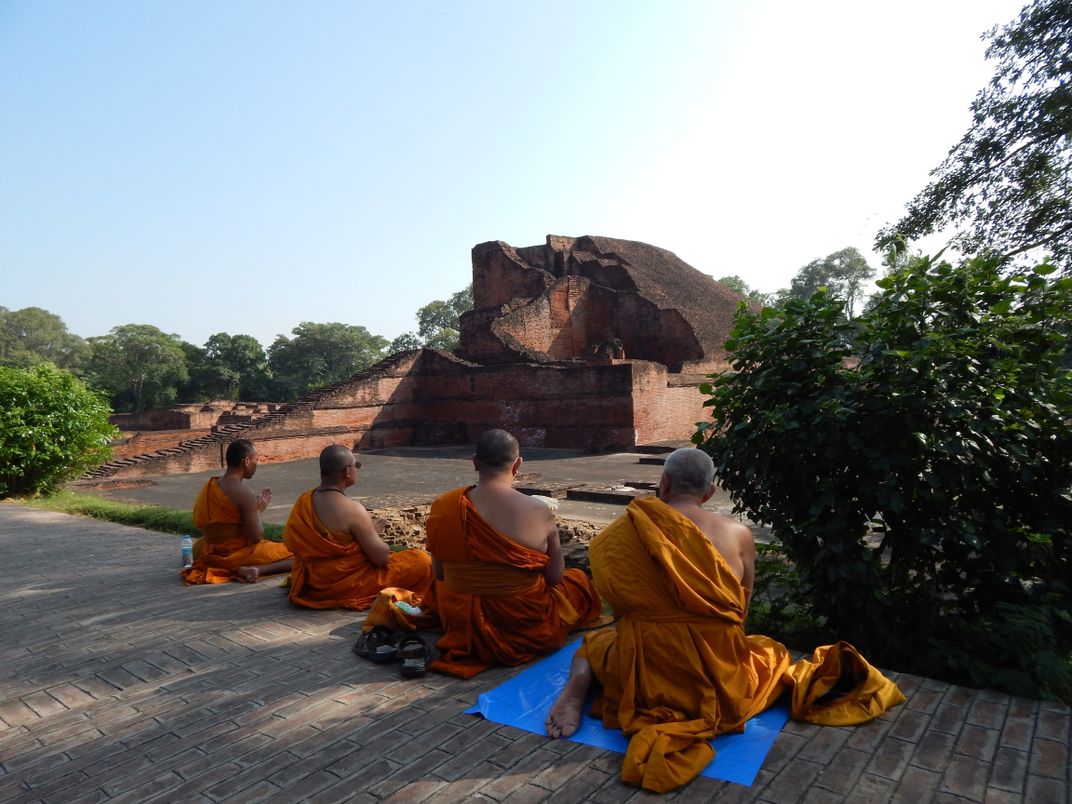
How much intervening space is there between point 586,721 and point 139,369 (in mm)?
40167

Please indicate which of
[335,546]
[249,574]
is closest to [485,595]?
[335,546]

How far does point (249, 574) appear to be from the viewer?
480 centimetres

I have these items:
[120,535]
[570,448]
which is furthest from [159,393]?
[120,535]

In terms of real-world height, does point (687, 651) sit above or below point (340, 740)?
above

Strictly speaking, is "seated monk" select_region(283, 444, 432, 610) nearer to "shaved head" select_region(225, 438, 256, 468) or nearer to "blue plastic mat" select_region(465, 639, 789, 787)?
"shaved head" select_region(225, 438, 256, 468)

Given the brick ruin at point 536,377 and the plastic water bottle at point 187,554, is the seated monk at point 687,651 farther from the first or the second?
the brick ruin at point 536,377

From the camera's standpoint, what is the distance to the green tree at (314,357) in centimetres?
4125

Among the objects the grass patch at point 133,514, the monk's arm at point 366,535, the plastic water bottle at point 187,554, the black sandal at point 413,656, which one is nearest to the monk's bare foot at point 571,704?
the black sandal at point 413,656

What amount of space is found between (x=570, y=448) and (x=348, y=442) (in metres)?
6.52

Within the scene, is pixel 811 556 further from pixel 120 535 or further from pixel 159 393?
pixel 159 393

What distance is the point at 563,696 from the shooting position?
8.30 feet

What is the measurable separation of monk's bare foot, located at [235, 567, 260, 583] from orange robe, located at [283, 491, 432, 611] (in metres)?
0.78

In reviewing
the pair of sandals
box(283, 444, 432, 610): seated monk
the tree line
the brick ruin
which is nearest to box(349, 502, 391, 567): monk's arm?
box(283, 444, 432, 610): seated monk

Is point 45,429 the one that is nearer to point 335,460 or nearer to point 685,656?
point 335,460
